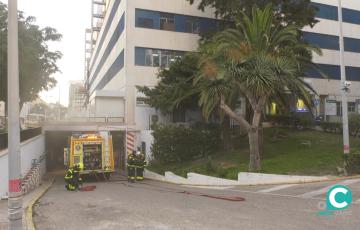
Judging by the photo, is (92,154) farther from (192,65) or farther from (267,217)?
(267,217)

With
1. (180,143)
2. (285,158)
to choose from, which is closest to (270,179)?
(285,158)

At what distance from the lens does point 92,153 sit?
86.8 ft

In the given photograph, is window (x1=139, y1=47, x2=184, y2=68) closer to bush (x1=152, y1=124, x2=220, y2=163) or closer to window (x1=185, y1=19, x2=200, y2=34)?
window (x1=185, y1=19, x2=200, y2=34)

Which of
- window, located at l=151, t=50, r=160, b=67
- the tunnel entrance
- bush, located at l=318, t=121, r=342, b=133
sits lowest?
the tunnel entrance

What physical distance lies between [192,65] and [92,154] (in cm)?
986

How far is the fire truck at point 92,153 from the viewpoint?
25.8m

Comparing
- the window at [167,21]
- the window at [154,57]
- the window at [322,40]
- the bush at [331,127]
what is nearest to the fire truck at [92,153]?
the window at [154,57]

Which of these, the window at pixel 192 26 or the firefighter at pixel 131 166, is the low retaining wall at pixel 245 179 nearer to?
the firefighter at pixel 131 166

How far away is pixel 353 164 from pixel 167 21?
25.4m

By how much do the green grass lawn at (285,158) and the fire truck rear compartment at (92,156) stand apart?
205 inches

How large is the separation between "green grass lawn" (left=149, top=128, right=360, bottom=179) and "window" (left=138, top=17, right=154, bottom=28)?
1345 cm

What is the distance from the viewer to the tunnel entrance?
40.7 meters

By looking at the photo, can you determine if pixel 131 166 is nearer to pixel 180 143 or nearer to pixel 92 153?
pixel 92 153

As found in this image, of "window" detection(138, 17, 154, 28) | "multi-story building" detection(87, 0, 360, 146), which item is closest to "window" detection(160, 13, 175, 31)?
"multi-story building" detection(87, 0, 360, 146)
